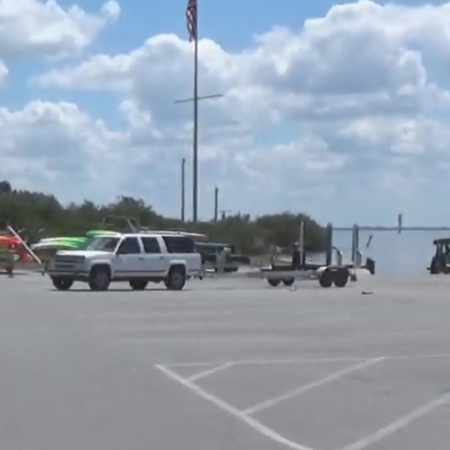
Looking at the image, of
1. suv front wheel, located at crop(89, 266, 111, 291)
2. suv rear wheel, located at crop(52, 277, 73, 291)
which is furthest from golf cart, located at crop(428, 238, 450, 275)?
suv rear wheel, located at crop(52, 277, 73, 291)

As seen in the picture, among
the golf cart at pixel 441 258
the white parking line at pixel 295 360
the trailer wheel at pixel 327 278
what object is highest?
the golf cart at pixel 441 258

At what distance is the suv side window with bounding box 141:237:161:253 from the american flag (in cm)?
1522

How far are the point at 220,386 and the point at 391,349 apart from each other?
588cm

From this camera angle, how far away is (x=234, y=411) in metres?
14.3

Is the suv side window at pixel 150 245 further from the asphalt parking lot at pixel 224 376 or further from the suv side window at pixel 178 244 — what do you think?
the asphalt parking lot at pixel 224 376

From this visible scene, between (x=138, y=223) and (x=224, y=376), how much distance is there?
225ft

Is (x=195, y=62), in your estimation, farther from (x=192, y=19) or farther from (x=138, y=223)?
(x=138, y=223)

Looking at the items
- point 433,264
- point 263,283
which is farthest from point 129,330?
point 433,264

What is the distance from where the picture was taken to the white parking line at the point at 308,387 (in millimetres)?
14545

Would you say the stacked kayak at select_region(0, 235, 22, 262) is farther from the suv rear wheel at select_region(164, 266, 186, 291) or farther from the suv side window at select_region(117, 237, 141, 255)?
the suv rear wheel at select_region(164, 266, 186, 291)

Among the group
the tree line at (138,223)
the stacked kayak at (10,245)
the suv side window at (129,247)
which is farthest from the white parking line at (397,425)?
the tree line at (138,223)

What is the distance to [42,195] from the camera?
114812mm

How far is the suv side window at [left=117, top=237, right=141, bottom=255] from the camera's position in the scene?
142 feet

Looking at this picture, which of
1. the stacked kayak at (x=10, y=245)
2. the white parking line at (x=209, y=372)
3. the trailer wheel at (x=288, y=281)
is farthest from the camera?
the stacked kayak at (x=10, y=245)
